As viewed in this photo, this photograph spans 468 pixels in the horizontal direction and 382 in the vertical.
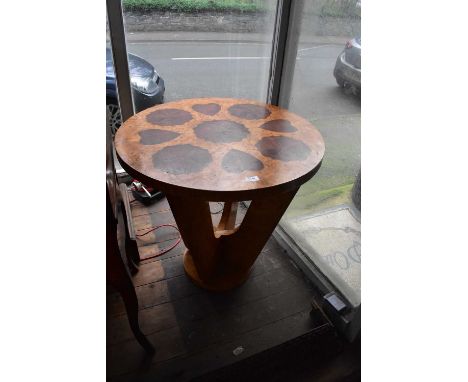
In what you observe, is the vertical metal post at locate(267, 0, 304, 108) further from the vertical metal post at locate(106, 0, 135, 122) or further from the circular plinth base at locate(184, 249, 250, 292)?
the circular plinth base at locate(184, 249, 250, 292)

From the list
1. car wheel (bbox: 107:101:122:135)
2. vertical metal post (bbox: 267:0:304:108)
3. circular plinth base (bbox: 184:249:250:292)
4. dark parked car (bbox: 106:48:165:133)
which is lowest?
circular plinth base (bbox: 184:249:250:292)

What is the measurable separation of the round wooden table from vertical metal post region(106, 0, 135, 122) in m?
0.63

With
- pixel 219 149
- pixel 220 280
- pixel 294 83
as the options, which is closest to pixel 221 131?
pixel 219 149

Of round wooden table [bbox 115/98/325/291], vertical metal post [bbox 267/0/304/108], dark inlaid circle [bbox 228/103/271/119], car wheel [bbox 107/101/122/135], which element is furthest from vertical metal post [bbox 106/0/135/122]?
vertical metal post [bbox 267/0/304/108]

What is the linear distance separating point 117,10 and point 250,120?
1.14m

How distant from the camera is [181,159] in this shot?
4.46ft

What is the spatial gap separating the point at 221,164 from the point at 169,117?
0.56 m

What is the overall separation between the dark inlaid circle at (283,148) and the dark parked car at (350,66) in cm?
39

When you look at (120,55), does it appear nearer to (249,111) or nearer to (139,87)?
(139,87)

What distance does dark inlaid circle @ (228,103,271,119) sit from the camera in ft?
5.83

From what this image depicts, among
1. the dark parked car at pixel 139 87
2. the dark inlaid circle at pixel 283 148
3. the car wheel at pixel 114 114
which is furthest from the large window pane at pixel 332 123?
the car wheel at pixel 114 114

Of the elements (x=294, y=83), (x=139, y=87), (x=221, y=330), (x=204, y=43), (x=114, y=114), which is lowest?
(x=221, y=330)

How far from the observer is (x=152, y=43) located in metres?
2.25
